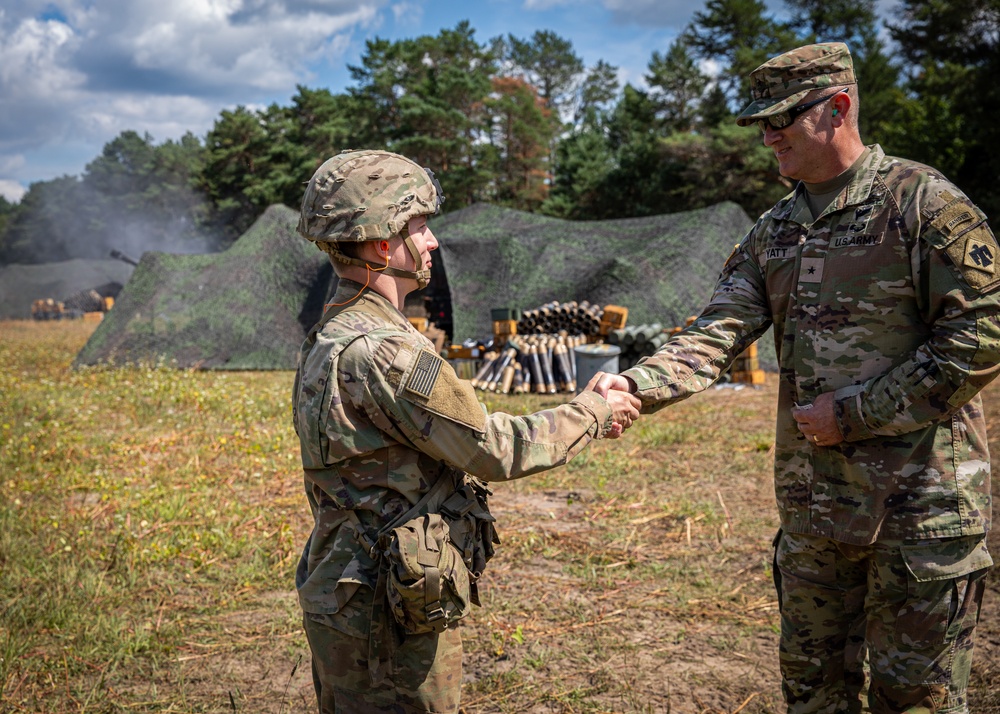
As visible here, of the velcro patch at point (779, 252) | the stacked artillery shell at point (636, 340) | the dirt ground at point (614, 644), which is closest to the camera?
the velcro patch at point (779, 252)

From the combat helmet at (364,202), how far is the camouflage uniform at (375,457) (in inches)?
6.2

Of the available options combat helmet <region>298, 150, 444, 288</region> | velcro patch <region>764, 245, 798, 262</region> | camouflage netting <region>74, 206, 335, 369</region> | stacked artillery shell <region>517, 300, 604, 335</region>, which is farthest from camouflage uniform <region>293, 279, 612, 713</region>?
camouflage netting <region>74, 206, 335, 369</region>

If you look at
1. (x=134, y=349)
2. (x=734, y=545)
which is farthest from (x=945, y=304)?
(x=134, y=349)

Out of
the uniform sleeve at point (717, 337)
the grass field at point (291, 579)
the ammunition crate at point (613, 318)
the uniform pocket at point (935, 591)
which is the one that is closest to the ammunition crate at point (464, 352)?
the ammunition crate at point (613, 318)

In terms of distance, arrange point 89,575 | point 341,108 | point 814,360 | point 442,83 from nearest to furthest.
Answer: point 814,360, point 89,575, point 442,83, point 341,108

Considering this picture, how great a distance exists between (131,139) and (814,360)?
62265mm

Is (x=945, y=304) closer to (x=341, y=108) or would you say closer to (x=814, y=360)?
(x=814, y=360)

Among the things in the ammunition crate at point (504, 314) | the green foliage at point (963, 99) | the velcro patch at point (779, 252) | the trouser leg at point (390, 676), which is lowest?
the trouser leg at point (390, 676)

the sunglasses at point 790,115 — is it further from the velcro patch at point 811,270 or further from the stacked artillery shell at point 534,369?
the stacked artillery shell at point 534,369

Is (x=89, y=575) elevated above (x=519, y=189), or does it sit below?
A: below

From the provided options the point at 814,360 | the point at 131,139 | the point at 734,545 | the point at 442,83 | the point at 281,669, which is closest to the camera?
the point at 814,360

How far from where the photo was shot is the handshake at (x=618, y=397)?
2521 millimetres

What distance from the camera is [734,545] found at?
5.05 m

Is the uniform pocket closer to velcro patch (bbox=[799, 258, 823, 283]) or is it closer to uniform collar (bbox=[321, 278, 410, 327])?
velcro patch (bbox=[799, 258, 823, 283])
